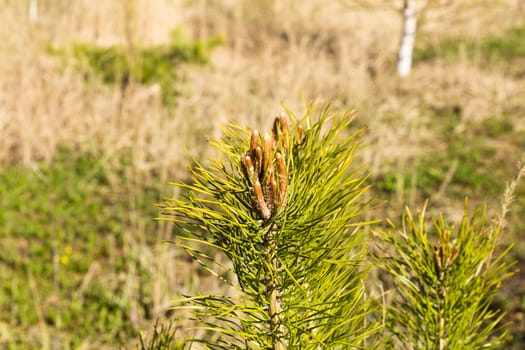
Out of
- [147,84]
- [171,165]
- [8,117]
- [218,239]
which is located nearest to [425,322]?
[218,239]

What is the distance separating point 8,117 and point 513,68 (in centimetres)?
777

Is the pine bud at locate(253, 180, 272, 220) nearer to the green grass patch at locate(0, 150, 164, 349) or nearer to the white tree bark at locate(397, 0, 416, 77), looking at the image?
the green grass patch at locate(0, 150, 164, 349)

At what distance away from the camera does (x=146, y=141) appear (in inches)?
245

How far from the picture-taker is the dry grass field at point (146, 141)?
3.64 meters

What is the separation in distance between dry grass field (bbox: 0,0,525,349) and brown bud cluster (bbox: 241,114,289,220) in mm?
1489

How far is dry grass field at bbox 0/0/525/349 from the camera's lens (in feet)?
12.0

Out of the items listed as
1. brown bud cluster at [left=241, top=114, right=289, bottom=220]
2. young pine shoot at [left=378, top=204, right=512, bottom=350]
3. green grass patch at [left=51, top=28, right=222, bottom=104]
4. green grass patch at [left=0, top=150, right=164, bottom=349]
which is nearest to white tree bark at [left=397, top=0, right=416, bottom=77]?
green grass patch at [left=51, top=28, right=222, bottom=104]

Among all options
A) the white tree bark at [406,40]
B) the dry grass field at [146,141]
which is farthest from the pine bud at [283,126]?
the white tree bark at [406,40]

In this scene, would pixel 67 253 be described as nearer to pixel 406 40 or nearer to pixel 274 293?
pixel 274 293

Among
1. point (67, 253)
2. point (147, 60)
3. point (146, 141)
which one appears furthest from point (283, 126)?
point (147, 60)

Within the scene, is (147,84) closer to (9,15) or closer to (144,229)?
(9,15)

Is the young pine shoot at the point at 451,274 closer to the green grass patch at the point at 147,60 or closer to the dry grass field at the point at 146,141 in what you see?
the dry grass field at the point at 146,141

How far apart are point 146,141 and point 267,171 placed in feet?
18.8

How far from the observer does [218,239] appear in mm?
773
